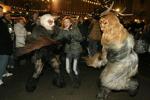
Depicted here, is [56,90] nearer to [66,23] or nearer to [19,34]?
[66,23]

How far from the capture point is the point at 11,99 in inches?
360

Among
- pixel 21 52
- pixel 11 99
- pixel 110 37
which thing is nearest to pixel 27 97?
pixel 11 99

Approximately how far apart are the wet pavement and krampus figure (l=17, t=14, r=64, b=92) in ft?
1.41

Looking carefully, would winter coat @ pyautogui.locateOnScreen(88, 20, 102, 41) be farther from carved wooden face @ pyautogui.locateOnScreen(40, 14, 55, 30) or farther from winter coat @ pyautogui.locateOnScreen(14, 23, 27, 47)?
carved wooden face @ pyautogui.locateOnScreen(40, 14, 55, 30)

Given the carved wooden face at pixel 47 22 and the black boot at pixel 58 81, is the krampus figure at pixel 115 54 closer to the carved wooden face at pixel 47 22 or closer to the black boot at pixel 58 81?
the carved wooden face at pixel 47 22

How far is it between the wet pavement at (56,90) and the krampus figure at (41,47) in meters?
0.43

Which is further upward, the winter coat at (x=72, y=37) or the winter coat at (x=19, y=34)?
the winter coat at (x=72, y=37)

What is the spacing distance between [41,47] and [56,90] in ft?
4.69

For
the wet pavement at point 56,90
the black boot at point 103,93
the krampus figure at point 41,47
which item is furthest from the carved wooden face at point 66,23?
the black boot at point 103,93

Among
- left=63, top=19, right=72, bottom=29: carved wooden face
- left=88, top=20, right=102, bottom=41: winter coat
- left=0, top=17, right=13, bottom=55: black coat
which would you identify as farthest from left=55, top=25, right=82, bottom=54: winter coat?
left=88, top=20, right=102, bottom=41: winter coat

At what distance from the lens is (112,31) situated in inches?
332

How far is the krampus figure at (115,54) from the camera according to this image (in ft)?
27.6

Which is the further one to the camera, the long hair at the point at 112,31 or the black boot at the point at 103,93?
the black boot at the point at 103,93

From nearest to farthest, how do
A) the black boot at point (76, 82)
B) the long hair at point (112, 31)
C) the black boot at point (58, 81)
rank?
the long hair at point (112, 31) → the black boot at point (58, 81) → the black boot at point (76, 82)
